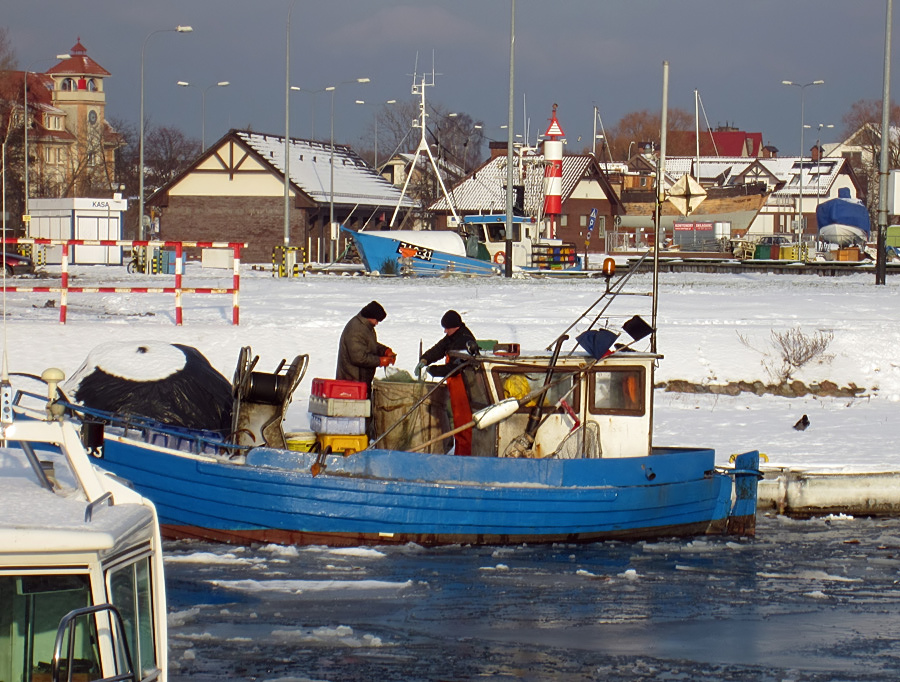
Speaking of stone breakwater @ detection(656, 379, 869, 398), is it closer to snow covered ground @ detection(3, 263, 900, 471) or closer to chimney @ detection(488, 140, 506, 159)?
snow covered ground @ detection(3, 263, 900, 471)

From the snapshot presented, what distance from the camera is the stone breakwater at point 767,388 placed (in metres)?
16.8

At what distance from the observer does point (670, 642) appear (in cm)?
808

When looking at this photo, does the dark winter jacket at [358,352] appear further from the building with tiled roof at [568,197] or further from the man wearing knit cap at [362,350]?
the building with tiled roof at [568,197]

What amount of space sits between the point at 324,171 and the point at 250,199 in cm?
424

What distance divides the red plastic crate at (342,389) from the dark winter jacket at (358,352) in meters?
0.55

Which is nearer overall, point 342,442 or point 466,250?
point 342,442

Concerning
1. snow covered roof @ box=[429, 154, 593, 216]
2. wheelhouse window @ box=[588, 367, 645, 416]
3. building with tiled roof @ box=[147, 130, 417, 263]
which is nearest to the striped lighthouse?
building with tiled roof @ box=[147, 130, 417, 263]

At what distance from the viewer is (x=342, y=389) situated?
10.8 meters

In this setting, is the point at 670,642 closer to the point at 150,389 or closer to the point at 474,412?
the point at 474,412

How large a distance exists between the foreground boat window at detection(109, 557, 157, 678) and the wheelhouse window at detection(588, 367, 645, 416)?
7291mm

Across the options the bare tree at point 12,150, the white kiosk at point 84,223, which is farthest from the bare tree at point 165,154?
the white kiosk at point 84,223

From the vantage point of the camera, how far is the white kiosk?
45669 mm

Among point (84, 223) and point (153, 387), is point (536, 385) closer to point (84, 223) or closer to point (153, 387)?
point (153, 387)

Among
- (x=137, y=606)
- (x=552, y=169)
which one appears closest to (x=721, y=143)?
(x=552, y=169)
